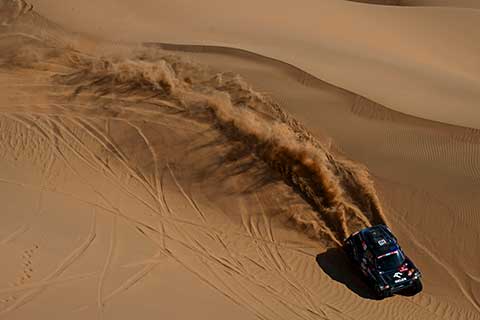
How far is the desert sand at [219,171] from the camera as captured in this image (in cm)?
1403

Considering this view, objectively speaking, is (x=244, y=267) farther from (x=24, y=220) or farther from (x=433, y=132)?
(x=433, y=132)

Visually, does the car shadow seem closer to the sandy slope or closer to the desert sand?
the desert sand

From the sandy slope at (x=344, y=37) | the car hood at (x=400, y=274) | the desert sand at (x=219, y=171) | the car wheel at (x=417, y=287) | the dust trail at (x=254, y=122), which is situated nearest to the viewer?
the desert sand at (x=219, y=171)

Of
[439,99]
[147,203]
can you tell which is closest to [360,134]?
[439,99]

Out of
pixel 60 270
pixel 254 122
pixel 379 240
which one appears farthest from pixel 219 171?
pixel 60 270

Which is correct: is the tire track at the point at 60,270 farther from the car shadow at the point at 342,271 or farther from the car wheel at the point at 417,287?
the car wheel at the point at 417,287

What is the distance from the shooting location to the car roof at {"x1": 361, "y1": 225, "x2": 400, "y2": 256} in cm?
1446

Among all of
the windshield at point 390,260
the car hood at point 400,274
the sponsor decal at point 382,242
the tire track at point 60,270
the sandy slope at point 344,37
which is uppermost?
the sandy slope at point 344,37

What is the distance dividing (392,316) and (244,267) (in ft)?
12.8

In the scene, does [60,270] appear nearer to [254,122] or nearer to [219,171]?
[219,171]

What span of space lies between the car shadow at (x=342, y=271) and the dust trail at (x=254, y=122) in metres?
0.49

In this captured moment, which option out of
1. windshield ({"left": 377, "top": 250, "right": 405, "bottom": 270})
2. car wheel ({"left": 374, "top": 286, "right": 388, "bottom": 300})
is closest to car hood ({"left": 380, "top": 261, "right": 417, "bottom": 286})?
windshield ({"left": 377, "top": 250, "right": 405, "bottom": 270})

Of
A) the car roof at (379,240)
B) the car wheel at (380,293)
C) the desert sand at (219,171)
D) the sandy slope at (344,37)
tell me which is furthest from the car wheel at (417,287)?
the sandy slope at (344,37)

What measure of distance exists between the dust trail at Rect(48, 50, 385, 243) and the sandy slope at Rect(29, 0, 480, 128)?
2254 mm
